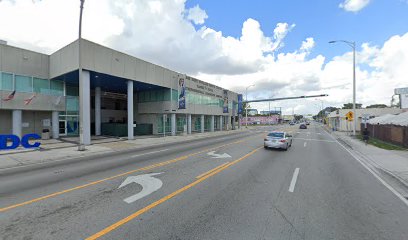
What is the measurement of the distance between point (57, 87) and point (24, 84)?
10.5ft

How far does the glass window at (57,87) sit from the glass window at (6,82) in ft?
12.0

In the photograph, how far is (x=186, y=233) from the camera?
401cm

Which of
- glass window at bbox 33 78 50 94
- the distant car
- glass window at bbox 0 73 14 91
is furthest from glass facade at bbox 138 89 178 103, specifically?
the distant car

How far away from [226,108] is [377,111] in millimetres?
31747

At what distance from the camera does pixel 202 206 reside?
527cm

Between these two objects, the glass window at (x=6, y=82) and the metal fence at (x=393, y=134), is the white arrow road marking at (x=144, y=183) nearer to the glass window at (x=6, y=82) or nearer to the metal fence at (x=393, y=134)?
the metal fence at (x=393, y=134)

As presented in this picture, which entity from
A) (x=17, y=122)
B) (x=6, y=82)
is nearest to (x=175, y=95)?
(x=17, y=122)

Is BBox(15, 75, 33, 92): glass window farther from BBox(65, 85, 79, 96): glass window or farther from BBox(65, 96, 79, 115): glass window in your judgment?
BBox(65, 96, 79, 115): glass window

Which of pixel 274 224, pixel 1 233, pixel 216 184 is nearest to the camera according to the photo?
pixel 1 233

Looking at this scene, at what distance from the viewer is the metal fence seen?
17.7m

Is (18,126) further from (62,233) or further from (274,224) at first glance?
(274,224)

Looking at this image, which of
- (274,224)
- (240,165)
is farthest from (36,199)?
(240,165)

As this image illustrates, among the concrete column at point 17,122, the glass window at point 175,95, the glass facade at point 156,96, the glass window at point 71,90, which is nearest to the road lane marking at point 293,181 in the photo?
the glass facade at point 156,96

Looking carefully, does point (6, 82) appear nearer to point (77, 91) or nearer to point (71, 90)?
point (71, 90)
